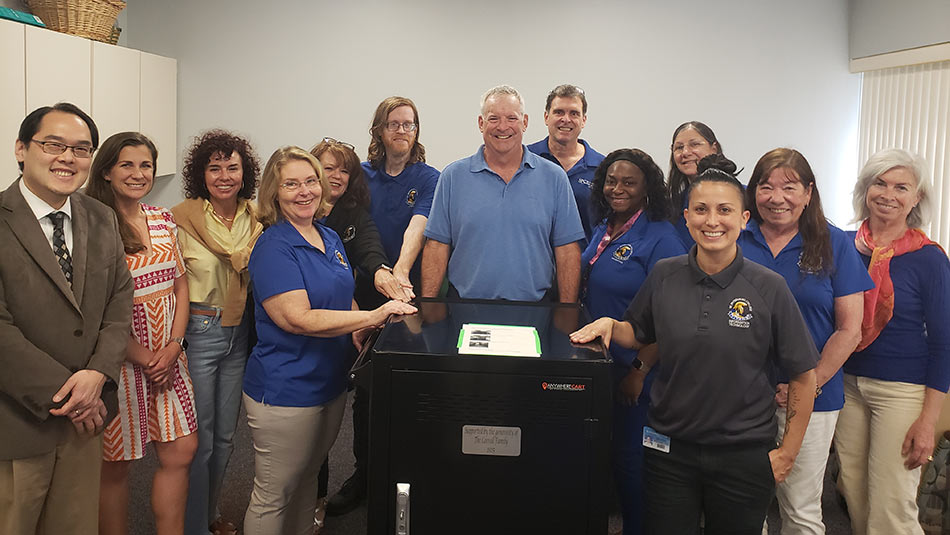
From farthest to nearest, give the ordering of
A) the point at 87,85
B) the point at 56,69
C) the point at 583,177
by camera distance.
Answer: the point at 87,85, the point at 56,69, the point at 583,177

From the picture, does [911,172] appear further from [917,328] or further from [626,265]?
[626,265]

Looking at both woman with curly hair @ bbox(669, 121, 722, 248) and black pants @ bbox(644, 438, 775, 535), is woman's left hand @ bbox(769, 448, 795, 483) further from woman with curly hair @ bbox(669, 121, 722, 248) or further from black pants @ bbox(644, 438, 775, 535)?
woman with curly hair @ bbox(669, 121, 722, 248)

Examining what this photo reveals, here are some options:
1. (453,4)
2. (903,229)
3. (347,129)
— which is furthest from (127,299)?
(453,4)

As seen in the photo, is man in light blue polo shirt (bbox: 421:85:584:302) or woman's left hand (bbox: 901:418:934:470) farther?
man in light blue polo shirt (bbox: 421:85:584:302)

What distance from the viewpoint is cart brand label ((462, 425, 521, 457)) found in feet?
4.58

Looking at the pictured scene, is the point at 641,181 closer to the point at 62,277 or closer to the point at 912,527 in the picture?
the point at 912,527

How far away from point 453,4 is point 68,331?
11.4 feet

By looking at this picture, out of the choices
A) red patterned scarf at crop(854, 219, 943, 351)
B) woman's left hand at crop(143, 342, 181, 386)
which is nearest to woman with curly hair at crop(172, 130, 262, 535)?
woman's left hand at crop(143, 342, 181, 386)

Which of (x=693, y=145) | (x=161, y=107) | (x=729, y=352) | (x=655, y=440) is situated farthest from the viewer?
(x=161, y=107)

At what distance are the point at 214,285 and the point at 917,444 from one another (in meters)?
2.26

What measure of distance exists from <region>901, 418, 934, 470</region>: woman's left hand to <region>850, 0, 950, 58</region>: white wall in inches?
98.3

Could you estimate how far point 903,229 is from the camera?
88.3 inches

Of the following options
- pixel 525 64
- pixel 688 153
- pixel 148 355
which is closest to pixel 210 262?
pixel 148 355

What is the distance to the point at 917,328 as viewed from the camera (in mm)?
2209
